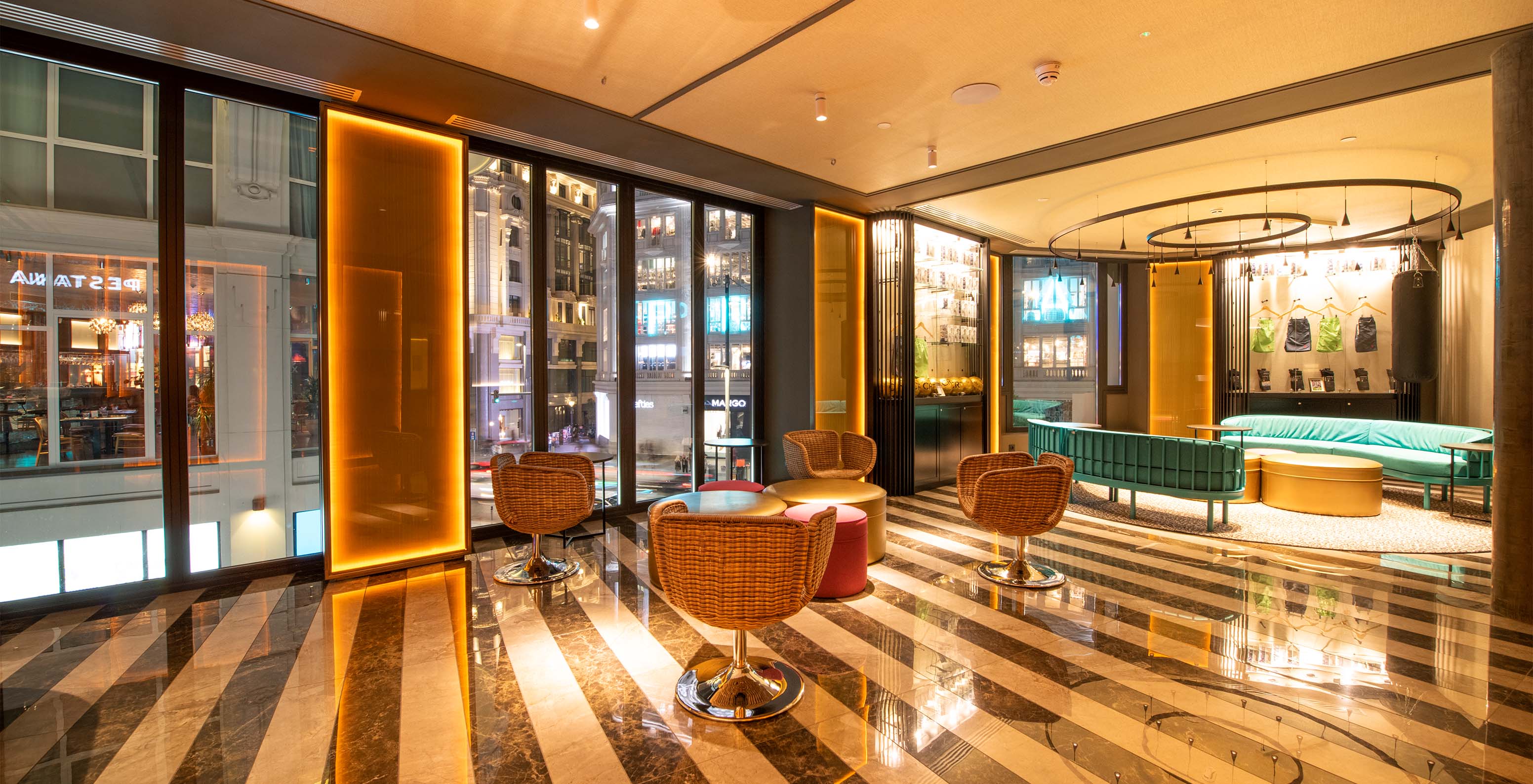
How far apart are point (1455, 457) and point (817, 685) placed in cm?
898

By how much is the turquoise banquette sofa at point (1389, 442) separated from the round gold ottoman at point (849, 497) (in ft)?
13.8

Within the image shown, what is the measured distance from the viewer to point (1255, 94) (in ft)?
15.3

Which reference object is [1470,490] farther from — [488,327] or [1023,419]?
[488,327]

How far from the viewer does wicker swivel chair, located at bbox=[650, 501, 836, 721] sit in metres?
2.80

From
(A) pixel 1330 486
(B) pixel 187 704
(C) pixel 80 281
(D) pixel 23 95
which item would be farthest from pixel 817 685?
(A) pixel 1330 486

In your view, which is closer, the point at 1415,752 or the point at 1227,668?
the point at 1415,752

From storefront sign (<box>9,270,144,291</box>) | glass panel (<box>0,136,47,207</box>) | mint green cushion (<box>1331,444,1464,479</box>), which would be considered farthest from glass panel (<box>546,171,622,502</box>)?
mint green cushion (<box>1331,444,1464,479</box>)

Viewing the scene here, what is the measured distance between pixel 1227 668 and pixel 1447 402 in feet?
31.5

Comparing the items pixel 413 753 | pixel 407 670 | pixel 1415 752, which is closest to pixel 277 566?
pixel 407 670

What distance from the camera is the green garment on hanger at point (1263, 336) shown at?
35.6 feet

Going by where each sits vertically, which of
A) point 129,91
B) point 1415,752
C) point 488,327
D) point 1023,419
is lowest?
point 1415,752

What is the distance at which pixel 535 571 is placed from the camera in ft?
15.8

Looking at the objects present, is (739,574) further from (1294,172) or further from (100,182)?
(1294,172)

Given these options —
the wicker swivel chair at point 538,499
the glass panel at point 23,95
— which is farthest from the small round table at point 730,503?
the glass panel at point 23,95
